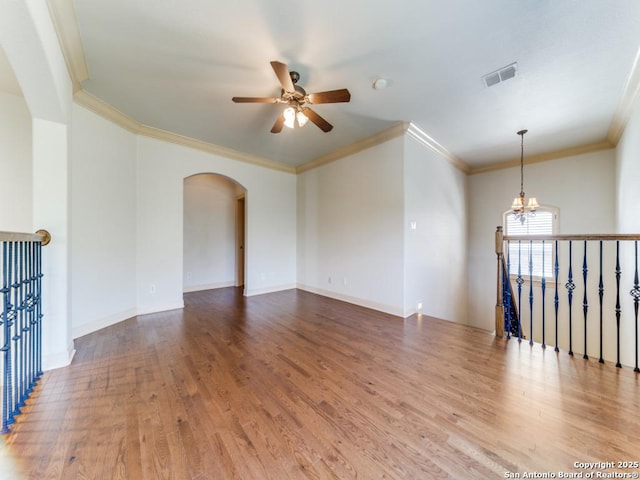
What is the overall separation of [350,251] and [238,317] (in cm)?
216

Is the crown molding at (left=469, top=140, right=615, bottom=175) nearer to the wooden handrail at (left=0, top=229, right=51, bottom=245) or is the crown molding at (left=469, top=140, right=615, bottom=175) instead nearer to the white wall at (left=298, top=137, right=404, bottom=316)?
the white wall at (left=298, top=137, right=404, bottom=316)

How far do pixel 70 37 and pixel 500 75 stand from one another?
393cm

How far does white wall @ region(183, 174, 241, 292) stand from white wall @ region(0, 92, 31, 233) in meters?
2.65

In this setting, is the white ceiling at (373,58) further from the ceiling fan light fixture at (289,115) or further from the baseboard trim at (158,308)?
the baseboard trim at (158,308)

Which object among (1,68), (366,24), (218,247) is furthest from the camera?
(218,247)

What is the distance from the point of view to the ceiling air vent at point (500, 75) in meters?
2.36

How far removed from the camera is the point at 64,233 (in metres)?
2.17

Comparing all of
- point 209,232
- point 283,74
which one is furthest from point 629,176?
point 209,232

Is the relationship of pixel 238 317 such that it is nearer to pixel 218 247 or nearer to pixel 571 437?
pixel 218 247

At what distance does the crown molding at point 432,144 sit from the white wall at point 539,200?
86 centimetres

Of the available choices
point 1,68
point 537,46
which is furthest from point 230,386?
point 537,46

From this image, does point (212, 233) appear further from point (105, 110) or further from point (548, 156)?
point (548, 156)

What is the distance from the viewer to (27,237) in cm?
174

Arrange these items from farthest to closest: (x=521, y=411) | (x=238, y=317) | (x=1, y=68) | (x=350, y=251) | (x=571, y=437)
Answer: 1. (x=350, y=251)
2. (x=238, y=317)
3. (x=1, y=68)
4. (x=521, y=411)
5. (x=571, y=437)
